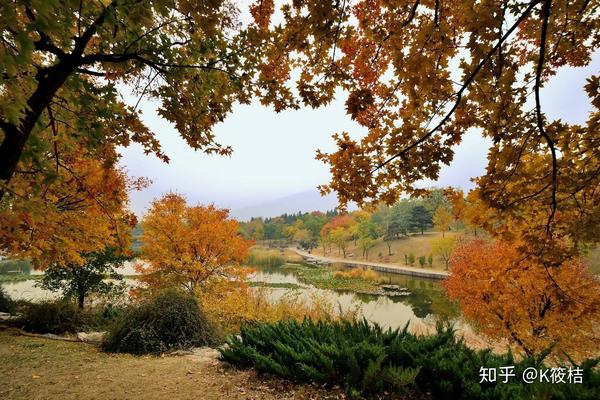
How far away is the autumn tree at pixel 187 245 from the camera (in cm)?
1404

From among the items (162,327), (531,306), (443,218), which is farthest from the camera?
(443,218)

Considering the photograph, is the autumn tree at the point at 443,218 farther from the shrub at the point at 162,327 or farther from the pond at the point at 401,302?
the shrub at the point at 162,327

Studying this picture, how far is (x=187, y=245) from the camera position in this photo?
47.3 feet

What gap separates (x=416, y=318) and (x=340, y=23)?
2067 centimetres

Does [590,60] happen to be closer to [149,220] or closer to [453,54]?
[453,54]

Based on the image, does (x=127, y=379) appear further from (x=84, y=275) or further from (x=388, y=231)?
(x=388, y=231)

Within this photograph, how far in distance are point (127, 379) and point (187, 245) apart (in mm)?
9927

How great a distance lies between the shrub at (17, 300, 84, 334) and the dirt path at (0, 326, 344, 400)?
2.49 m

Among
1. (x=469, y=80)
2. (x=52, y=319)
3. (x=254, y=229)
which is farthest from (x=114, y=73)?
(x=254, y=229)

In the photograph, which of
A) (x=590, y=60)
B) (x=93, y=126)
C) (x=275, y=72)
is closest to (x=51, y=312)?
(x=93, y=126)

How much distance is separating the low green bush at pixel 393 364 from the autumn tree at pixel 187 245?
969 centimetres

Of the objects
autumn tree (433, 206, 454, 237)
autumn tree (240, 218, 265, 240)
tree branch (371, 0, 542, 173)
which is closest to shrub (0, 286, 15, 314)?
tree branch (371, 0, 542, 173)

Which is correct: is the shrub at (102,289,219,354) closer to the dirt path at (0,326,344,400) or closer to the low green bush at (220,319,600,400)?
the dirt path at (0,326,344,400)

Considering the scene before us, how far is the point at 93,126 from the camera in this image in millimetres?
3002
